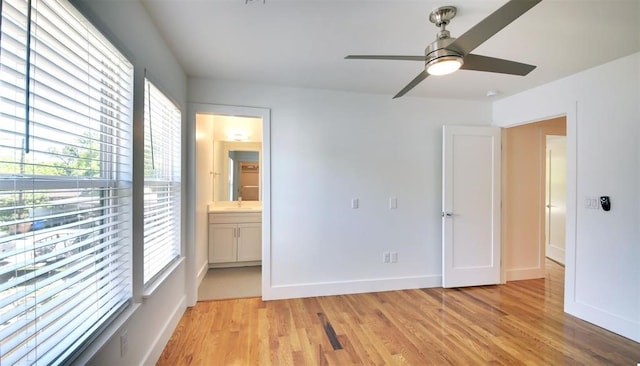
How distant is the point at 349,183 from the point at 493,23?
7.10ft

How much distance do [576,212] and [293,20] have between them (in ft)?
10.2

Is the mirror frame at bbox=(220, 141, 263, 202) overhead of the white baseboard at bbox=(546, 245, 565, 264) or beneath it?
overhead

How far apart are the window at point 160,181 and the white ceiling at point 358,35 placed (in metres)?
0.53

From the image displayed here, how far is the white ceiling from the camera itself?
1.65 m

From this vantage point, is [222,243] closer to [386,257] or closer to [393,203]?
[386,257]

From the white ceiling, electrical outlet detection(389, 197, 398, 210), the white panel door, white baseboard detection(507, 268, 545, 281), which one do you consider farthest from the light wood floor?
the white ceiling

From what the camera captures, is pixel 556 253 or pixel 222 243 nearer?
pixel 222 243

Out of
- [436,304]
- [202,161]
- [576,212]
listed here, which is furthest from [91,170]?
[576,212]

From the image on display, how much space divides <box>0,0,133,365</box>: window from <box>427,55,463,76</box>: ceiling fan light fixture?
1.71 m

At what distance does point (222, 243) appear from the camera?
4.00 metres

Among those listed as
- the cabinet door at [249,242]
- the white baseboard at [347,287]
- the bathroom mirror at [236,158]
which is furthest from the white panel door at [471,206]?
the bathroom mirror at [236,158]

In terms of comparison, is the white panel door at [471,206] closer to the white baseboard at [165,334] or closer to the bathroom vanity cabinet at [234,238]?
the bathroom vanity cabinet at [234,238]

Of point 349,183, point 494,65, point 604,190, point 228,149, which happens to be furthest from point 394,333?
point 228,149

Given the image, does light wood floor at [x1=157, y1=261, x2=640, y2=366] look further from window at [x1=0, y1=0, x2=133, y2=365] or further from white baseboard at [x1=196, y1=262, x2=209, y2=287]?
window at [x1=0, y1=0, x2=133, y2=365]
